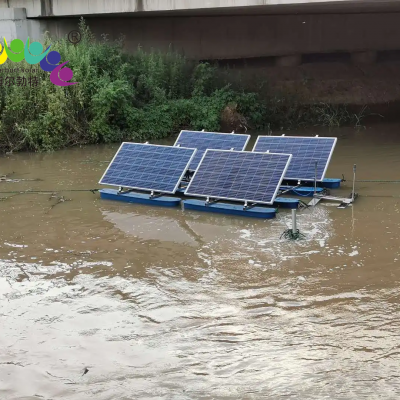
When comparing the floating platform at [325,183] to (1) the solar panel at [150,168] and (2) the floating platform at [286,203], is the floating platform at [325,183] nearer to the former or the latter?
(2) the floating platform at [286,203]

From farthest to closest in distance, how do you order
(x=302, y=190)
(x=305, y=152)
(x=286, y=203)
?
(x=305, y=152) → (x=302, y=190) → (x=286, y=203)

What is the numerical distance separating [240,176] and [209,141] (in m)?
3.09

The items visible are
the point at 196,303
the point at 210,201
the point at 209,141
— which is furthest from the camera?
the point at 209,141

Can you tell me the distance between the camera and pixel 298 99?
82.6 feet

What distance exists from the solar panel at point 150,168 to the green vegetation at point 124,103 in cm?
660

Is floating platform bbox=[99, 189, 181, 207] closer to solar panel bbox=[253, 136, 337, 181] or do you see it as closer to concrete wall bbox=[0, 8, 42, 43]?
solar panel bbox=[253, 136, 337, 181]

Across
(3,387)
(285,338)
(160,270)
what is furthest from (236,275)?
(3,387)

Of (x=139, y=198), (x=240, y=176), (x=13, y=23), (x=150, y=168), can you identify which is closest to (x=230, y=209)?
(x=240, y=176)

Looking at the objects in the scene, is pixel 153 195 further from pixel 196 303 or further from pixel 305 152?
pixel 196 303

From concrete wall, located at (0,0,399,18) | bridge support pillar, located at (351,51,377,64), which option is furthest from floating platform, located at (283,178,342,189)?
bridge support pillar, located at (351,51,377,64)

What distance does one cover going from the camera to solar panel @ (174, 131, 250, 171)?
14.8 meters

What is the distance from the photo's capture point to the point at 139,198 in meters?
13.4

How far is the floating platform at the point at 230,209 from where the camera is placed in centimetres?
1188

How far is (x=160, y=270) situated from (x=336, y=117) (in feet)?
54.9
